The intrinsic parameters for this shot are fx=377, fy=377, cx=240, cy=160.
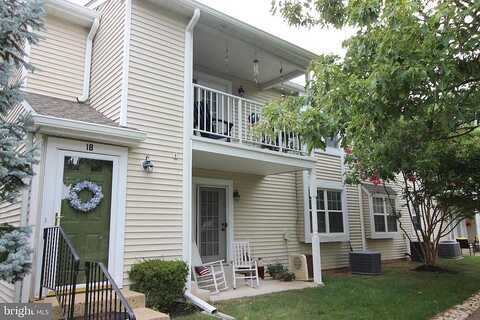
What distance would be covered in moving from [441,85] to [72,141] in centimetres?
517

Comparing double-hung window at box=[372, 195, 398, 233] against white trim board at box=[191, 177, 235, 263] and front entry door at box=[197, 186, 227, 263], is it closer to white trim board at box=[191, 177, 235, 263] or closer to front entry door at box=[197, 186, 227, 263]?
white trim board at box=[191, 177, 235, 263]

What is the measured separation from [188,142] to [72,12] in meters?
3.80

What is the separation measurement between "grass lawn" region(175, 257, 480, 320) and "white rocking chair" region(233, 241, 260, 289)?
0.95 meters

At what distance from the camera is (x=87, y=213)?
233 inches

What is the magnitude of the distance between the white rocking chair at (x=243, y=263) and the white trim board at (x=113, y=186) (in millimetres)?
2872

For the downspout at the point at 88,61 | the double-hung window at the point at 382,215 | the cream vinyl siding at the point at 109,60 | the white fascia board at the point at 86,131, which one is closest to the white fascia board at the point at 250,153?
the white fascia board at the point at 86,131

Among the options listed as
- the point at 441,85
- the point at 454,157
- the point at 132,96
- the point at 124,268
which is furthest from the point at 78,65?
the point at 454,157

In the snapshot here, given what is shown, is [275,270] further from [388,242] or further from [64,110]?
[388,242]

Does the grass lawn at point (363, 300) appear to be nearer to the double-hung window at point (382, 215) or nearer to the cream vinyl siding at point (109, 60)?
the double-hung window at point (382, 215)

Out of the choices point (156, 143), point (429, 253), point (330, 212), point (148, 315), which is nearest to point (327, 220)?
point (330, 212)

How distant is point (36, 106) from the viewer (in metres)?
6.02

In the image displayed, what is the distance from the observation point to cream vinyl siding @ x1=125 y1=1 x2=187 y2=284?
6480 millimetres

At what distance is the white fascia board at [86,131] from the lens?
5438mm

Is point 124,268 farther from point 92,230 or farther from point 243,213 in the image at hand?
point 243,213
